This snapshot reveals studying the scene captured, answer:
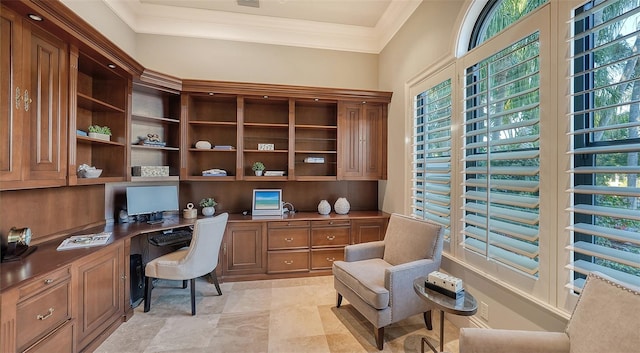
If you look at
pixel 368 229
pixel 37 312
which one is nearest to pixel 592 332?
pixel 368 229

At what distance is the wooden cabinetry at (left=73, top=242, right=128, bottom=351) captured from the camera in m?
1.96

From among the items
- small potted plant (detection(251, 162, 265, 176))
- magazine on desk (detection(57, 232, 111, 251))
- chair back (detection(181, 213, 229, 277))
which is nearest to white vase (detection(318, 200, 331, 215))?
small potted plant (detection(251, 162, 265, 176))

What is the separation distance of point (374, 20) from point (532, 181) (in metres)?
3.11

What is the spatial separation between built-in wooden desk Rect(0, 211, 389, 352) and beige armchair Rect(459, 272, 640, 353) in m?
2.34

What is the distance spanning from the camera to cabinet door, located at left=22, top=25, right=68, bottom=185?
1.84 m

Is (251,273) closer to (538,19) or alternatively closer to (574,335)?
(574,335)

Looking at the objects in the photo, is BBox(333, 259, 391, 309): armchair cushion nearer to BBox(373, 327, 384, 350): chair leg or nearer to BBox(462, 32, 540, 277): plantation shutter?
BBox(373, 327, 384, 350): chair leg

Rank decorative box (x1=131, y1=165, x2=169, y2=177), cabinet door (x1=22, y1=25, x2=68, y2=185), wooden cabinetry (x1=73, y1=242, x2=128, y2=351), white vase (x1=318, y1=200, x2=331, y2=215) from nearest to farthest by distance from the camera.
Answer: cabinet door (x1=22, y1=25, x2=68, y2=185)
wooden cabinetry (x1=73, y1=242, x2=128, y2=351)
decorative box (x1=131, y1=165, x2=169, y2=177)
white vase (x1=318, y1=200, x2=331, y2=215)

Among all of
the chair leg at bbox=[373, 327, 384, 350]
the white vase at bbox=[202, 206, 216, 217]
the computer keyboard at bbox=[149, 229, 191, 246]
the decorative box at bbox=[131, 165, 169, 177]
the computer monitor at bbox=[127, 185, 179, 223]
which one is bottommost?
the chair leg at bbox=[373, 327, 384, 350]

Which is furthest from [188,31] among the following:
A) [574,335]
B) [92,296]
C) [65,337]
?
[574,335]

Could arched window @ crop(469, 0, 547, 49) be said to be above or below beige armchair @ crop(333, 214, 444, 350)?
above

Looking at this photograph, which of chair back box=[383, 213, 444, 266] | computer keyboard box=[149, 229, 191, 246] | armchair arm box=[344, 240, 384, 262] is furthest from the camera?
computer keyboard box=[149, 229, 191, 246]

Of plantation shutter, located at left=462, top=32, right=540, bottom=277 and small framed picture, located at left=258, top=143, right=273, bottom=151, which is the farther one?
small framed picture, located at left=258, top=143, right=273, bottom=151

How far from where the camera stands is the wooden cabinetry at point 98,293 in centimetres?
196
